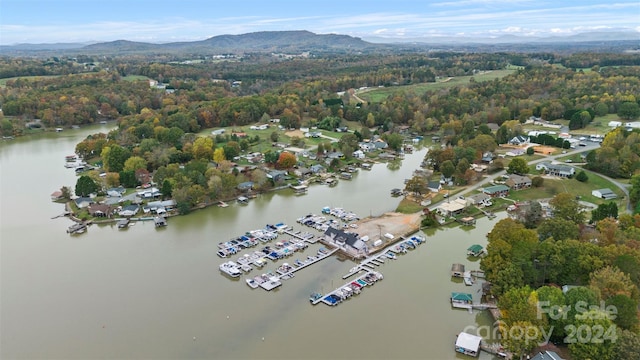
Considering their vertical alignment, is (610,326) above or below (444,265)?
above

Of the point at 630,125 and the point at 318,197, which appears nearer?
the point at 318,197

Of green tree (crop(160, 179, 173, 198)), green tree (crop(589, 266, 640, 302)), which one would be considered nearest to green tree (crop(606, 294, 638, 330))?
green tree (crop(589, 266, 640, 302))

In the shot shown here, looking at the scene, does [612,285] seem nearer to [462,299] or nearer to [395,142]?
[462,299]

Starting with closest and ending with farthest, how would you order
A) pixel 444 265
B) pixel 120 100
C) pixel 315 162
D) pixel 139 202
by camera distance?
pixel 444 265, pixel 139 202, pixel 315 162, pixel 120 100

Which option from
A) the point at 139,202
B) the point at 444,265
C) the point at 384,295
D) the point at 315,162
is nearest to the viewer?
the point at 384,295

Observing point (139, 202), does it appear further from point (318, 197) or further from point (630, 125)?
point (630, 125)

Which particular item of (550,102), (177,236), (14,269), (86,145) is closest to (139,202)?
(177,236)

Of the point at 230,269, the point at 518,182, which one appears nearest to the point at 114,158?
the point at 230,269
